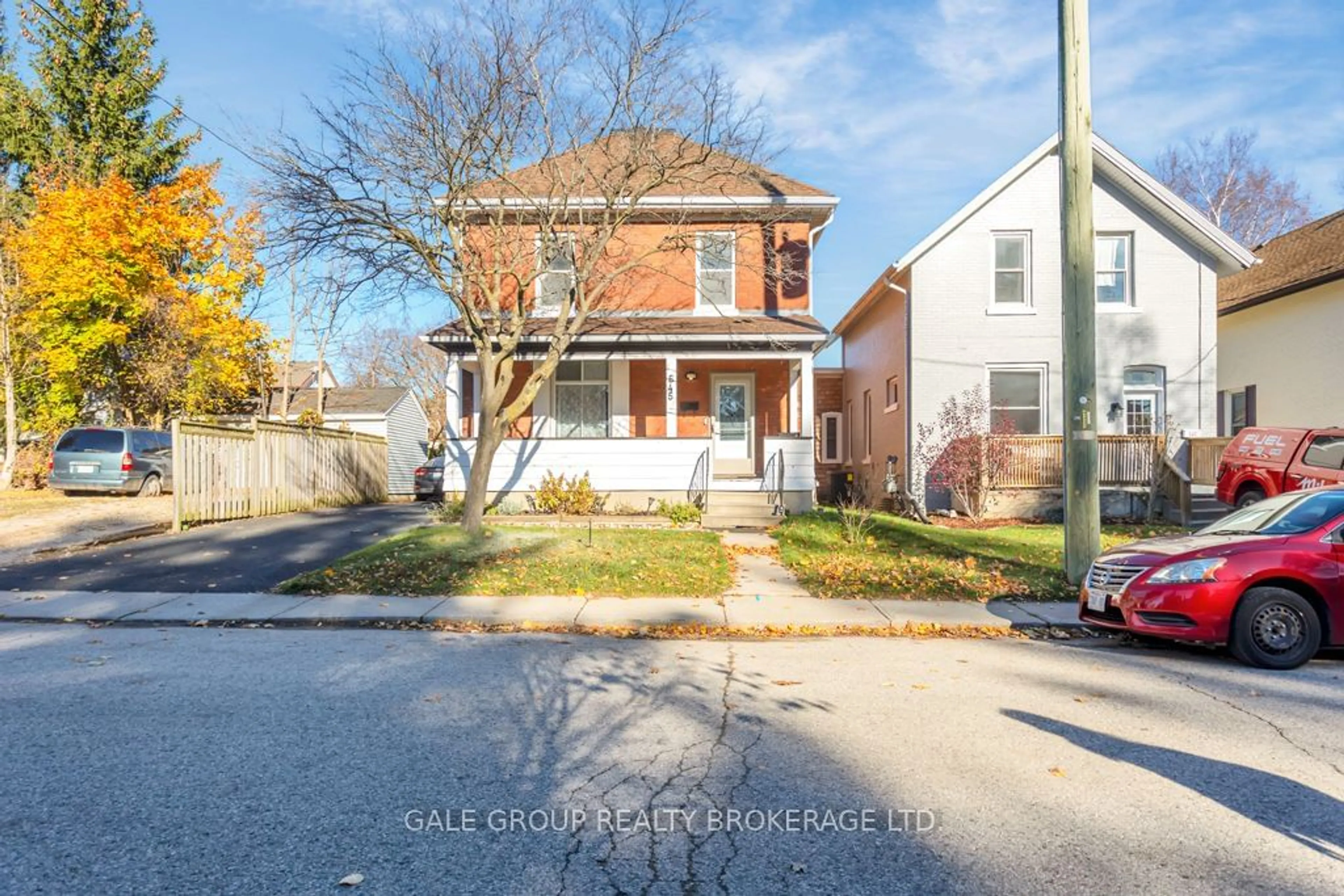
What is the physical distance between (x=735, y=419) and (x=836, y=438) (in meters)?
10.2

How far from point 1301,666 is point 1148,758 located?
3.52 meters

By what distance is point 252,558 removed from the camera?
40.0 feet

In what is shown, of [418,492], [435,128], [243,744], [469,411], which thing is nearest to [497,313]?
[435,128]

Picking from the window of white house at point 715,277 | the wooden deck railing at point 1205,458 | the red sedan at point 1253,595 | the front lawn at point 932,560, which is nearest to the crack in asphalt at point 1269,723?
the red sedan at point 1253,595

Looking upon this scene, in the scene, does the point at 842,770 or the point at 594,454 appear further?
the point at 594,454

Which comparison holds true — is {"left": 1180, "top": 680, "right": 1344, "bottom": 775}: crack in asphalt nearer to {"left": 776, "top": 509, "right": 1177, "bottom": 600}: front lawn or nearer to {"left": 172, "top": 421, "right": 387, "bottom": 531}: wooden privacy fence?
{"left": 776, "top": 509, "right": 1177, "bottom": 600}: front lawn

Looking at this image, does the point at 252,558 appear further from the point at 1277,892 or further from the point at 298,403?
the point at 298,403

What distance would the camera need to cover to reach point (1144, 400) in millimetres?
19391

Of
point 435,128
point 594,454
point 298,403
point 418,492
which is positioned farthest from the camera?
point 298,403

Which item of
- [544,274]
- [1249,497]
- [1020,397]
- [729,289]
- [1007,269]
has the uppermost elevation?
[1007,269]

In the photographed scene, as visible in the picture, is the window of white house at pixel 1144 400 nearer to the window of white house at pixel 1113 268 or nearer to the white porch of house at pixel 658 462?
the window of white house at pixel 1113 268

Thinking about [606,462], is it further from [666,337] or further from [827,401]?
[827,401]

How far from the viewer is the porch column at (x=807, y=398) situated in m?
17.7

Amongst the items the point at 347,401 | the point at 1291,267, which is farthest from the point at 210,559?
the point at 347,401
